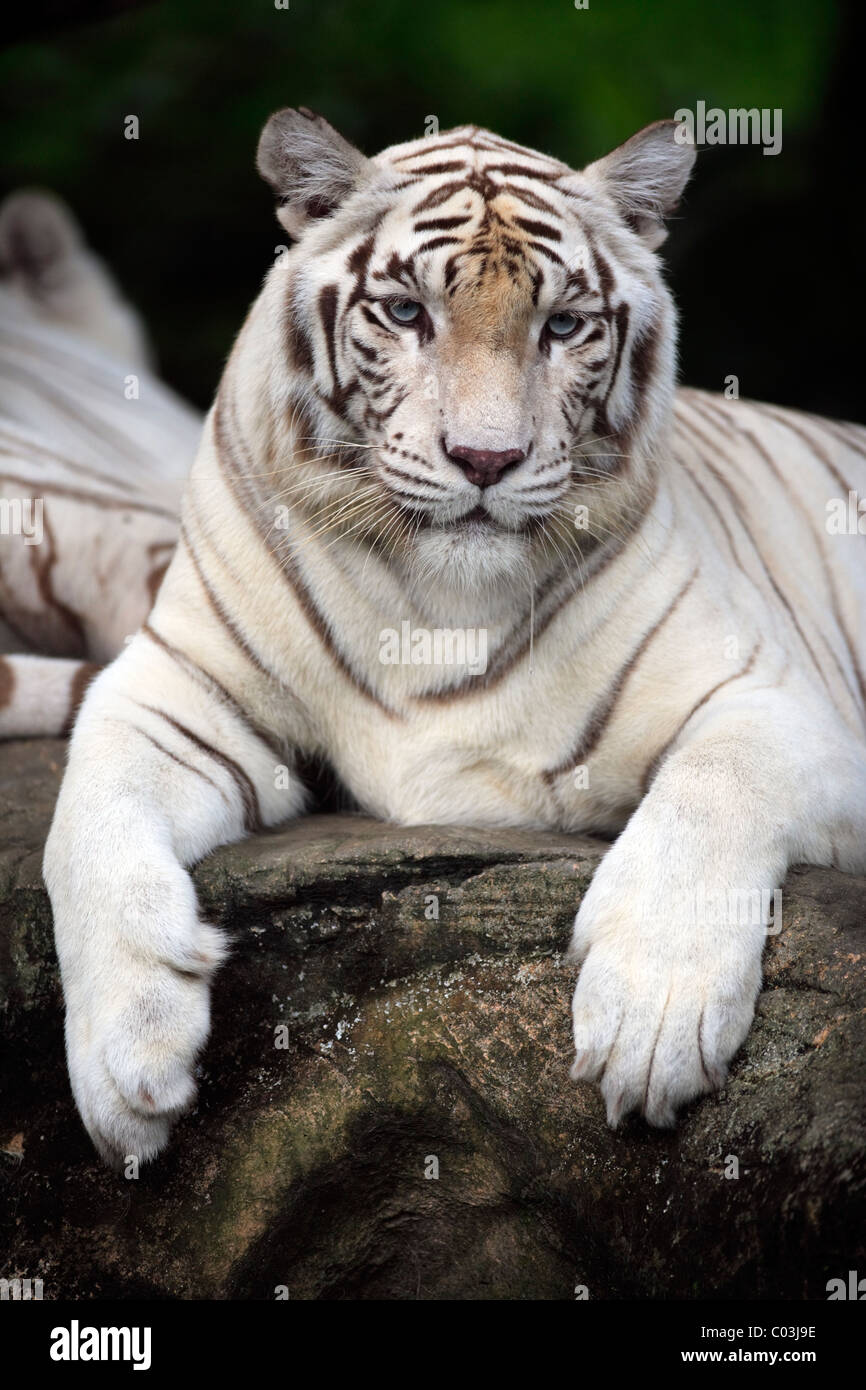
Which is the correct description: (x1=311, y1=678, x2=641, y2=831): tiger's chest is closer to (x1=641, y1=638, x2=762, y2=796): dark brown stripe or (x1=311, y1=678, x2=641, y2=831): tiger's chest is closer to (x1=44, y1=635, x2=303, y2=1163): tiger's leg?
(x1=641, y1=638, x2=762, y2=796): dark brown stripe

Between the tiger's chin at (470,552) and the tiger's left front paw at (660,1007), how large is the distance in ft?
1.73

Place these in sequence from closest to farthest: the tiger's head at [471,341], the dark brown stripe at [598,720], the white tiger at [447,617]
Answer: the white tiger at [447,617], the tiger's head at [471,341], the dark brown stripe at [598,720]

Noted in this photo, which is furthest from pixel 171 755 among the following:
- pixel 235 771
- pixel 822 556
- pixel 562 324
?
pixel 822 556

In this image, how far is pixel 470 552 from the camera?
1.96 meters

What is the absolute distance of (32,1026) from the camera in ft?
6.41

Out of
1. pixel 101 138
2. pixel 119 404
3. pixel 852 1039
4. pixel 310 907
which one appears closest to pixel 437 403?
pixel 310 907

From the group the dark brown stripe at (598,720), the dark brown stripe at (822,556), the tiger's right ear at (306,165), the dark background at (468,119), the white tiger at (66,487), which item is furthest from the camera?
the dark background at (468,119)

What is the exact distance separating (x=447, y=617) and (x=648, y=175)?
2.32ft

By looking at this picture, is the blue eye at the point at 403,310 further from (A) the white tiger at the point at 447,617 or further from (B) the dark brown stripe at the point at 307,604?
(B) the dark brown stripe at the point at 307,604

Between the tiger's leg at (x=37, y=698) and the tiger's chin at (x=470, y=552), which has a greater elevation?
the tiger's chin at (x=470, y=552)

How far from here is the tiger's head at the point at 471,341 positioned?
6.23 ft

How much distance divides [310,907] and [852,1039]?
70cm

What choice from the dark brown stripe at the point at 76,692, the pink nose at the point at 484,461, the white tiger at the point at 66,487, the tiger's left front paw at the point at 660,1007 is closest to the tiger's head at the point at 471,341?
the pink nose at the point at 484,461

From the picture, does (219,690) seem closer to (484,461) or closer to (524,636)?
(524,636)
